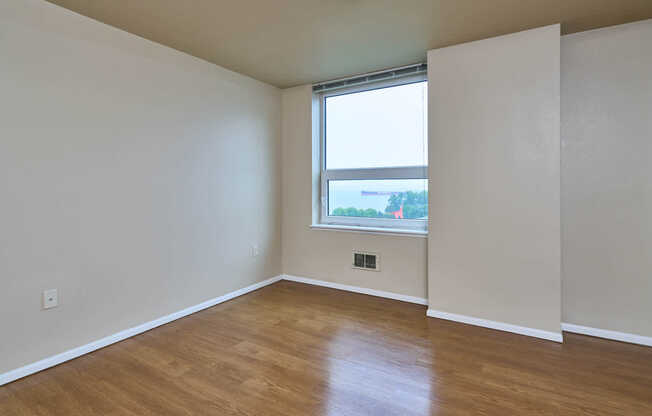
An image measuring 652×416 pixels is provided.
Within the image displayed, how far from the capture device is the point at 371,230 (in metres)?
3.65

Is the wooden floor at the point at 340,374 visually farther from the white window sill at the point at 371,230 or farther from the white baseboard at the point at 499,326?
the white window sill at the point at 371,230

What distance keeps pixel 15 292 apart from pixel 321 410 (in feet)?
6.41

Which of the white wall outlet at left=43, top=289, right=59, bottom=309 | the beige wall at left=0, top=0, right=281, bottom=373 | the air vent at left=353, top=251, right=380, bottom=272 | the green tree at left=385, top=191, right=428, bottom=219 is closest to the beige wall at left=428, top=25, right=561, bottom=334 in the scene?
the green tree at left=385, top=191, right=428, bottom=219

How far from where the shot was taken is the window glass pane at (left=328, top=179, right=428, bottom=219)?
11.6 feet

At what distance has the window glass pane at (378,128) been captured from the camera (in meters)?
3.51

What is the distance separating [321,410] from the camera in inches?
69.7

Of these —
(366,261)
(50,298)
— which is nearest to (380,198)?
(366,261)

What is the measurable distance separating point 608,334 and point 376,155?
251 centimetres

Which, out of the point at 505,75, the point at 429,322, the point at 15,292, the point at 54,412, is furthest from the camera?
the point at 429,322

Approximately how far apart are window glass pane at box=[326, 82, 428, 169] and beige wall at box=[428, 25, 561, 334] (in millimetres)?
469

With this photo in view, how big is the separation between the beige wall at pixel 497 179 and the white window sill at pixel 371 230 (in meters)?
0.34

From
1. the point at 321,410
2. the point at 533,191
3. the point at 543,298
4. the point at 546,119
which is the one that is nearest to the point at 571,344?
the point at 543,298

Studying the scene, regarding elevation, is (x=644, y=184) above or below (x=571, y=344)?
above

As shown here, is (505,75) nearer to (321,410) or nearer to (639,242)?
(639,242)
